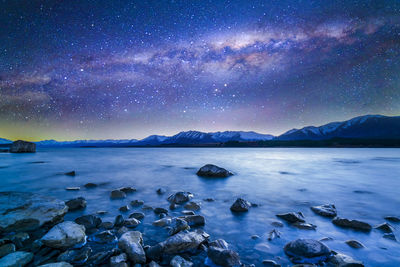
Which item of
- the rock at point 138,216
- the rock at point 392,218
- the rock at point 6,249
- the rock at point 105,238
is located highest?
the rock at point 6,249

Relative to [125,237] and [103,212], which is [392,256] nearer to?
[125,237]

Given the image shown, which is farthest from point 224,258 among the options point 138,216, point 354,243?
point 138,216

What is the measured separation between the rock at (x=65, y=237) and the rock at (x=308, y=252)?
4470 millimetres

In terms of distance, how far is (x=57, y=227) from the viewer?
157 inches

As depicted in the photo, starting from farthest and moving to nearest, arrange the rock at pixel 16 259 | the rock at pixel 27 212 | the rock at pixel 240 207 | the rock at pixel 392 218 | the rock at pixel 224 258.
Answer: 1. the rock at pixel 240 207
2. the rock at pixel 392 218
3. the rock at pixel 27 212
4. the rock at pixel 224 258
5. the rock at pixel 16 259

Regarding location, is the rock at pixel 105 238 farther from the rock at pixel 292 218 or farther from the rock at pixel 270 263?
the rock at pixel 292 218

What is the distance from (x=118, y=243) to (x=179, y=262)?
143 centimetres

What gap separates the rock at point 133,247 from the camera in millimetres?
3256

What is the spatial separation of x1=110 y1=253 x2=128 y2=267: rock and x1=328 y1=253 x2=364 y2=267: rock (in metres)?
3.77

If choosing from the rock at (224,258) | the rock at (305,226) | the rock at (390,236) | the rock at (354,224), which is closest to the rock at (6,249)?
the rock at (224,258)

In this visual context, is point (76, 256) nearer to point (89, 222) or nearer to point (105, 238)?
point (105, 238)

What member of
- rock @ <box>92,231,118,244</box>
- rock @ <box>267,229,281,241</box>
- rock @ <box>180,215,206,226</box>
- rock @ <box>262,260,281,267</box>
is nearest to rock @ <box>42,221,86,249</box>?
rock @ <box>92,231,118,244</box>

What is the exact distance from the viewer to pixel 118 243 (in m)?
3.69

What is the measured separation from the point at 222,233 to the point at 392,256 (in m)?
3.49
